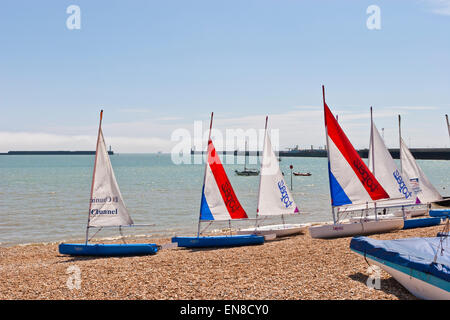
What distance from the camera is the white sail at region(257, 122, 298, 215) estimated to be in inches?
870

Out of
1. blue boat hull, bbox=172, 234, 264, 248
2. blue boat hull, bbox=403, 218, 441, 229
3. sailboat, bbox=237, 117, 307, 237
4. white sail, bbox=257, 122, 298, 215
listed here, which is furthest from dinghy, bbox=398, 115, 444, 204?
blue boat hull, bbox=172, 234, 264, 248

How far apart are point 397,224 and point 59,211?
113 ft

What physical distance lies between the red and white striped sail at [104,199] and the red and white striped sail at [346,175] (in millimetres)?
11076

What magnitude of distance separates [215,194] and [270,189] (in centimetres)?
385

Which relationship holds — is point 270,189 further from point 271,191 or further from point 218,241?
point 218,241

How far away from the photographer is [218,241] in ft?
66.0

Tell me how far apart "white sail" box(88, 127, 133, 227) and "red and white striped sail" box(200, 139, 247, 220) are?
4188 millimetres

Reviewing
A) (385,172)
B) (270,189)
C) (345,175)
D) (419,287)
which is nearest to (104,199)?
(270,189)

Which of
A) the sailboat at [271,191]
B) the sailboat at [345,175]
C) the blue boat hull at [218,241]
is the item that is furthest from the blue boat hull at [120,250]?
the sailboat at [345,175]

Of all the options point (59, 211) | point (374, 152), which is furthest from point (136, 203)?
point (374, 152)

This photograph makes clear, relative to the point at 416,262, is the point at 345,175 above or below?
above
